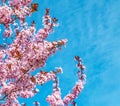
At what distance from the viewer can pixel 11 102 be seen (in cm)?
1545

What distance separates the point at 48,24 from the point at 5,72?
3.24 m

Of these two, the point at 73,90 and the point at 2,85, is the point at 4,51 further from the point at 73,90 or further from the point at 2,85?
the point at 73,90

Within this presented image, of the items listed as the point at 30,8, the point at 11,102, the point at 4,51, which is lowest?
the point at 11,102

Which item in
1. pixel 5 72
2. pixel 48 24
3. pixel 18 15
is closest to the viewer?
pixel 5 72

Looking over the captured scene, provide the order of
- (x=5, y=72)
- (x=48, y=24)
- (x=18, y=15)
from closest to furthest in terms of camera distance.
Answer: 1. (x=5, y=72)
2. (x=18, y=15)
3. (x=48, y=24)

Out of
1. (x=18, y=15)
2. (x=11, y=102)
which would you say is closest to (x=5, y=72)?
(x=11, y=102)

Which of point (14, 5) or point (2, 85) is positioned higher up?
point (14, 5)

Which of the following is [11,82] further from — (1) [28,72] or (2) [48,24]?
(2) [48,24]

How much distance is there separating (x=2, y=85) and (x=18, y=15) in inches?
114

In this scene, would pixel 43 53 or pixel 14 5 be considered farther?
→ pixel 14 5

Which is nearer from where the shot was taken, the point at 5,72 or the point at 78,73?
the point at 5,72

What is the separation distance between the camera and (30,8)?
625 inches

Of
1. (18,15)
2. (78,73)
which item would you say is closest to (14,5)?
(18,15)

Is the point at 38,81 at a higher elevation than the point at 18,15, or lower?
lower
